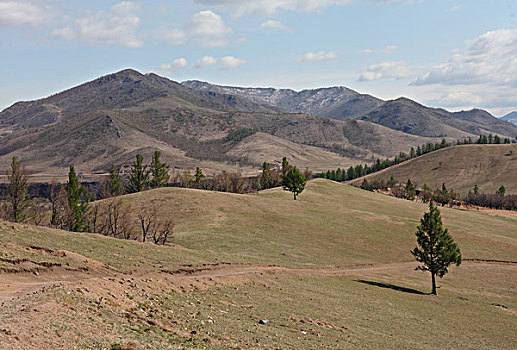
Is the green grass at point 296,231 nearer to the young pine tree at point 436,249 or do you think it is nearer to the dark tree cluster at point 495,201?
the young pine tree at point 436,249

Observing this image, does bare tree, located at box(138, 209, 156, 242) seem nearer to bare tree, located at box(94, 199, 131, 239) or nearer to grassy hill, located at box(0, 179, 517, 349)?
bare tree, located at box(94, 199, 131, 239)

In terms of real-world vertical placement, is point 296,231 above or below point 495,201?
below

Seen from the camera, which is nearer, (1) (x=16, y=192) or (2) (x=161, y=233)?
(2) (x=161, y=233)

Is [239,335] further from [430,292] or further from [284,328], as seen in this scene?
[430,292]

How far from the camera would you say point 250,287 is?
3972 cm

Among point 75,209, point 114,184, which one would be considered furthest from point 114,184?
point 75,209

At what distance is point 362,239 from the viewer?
3073 inches

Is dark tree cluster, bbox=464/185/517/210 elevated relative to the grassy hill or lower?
elevated

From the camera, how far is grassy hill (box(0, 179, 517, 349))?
22312 millimetres

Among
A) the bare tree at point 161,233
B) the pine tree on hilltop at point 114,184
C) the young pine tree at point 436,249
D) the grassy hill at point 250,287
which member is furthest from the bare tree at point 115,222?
the pine tree on hilltop at point 114,184

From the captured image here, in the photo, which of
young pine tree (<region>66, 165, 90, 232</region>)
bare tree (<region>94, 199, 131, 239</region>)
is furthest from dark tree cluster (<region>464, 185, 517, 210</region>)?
young pine tree (<region>66, 165, 90, 232</region>)

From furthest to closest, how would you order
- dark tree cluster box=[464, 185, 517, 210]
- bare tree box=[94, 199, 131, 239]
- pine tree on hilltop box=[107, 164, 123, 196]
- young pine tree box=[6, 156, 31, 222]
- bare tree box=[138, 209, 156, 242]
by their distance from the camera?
1. dark tree cluster box=[464, 185, 517, 210]
2. pine tree on hilltop box=[107, 164, 123, 196]
3. bare tree box=[138, 209, 156, 242]
4. bare tree box=[94, 199, 131, 239]
5. young pine tree box=[6, 156, 31, 222]

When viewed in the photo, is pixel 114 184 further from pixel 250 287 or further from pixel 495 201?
pixel 495 201

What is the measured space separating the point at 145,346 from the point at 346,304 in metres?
24.9
